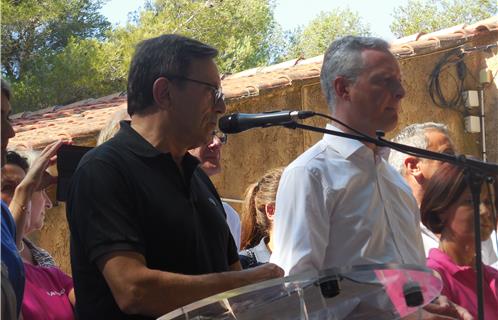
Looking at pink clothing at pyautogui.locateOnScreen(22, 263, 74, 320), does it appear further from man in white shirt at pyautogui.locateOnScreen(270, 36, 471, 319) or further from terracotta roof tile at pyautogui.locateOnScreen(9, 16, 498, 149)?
terracotta roof tile at pyautogui.locateOnScreen(9, 16, 498, 149)

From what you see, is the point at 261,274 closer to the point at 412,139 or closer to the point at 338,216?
the point at 338,216

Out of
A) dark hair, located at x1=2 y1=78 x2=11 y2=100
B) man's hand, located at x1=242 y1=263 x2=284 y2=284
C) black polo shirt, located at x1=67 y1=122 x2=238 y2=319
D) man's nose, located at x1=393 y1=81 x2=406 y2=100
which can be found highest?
dark hair, located at x1=2 y1=78 x2=11 y2=100

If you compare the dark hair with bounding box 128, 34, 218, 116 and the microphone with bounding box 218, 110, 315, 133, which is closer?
the microphone with bounding box 218, 110, 315, 133

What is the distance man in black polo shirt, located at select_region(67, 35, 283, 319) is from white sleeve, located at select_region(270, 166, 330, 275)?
26 centimetres

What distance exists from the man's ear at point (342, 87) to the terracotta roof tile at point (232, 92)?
3.93m

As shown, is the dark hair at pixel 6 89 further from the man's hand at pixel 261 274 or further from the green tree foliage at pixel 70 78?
the green tree foliage at pixel 70 78

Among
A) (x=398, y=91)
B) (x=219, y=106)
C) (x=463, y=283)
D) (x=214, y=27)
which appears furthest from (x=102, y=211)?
(x=214, y=27)

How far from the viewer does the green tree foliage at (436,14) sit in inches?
1247

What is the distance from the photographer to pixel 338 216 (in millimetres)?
3275

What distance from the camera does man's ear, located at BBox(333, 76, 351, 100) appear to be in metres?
3.61

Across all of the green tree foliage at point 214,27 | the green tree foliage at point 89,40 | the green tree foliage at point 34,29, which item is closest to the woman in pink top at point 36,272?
the green tree foliage at point 89,40

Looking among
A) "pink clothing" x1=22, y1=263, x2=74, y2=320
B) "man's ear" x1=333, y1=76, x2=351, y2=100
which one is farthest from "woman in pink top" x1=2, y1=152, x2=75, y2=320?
"man's ear" x1=333, y1=76, x2=351, y2=100

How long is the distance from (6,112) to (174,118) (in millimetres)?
513

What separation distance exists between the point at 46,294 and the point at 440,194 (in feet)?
5.54
